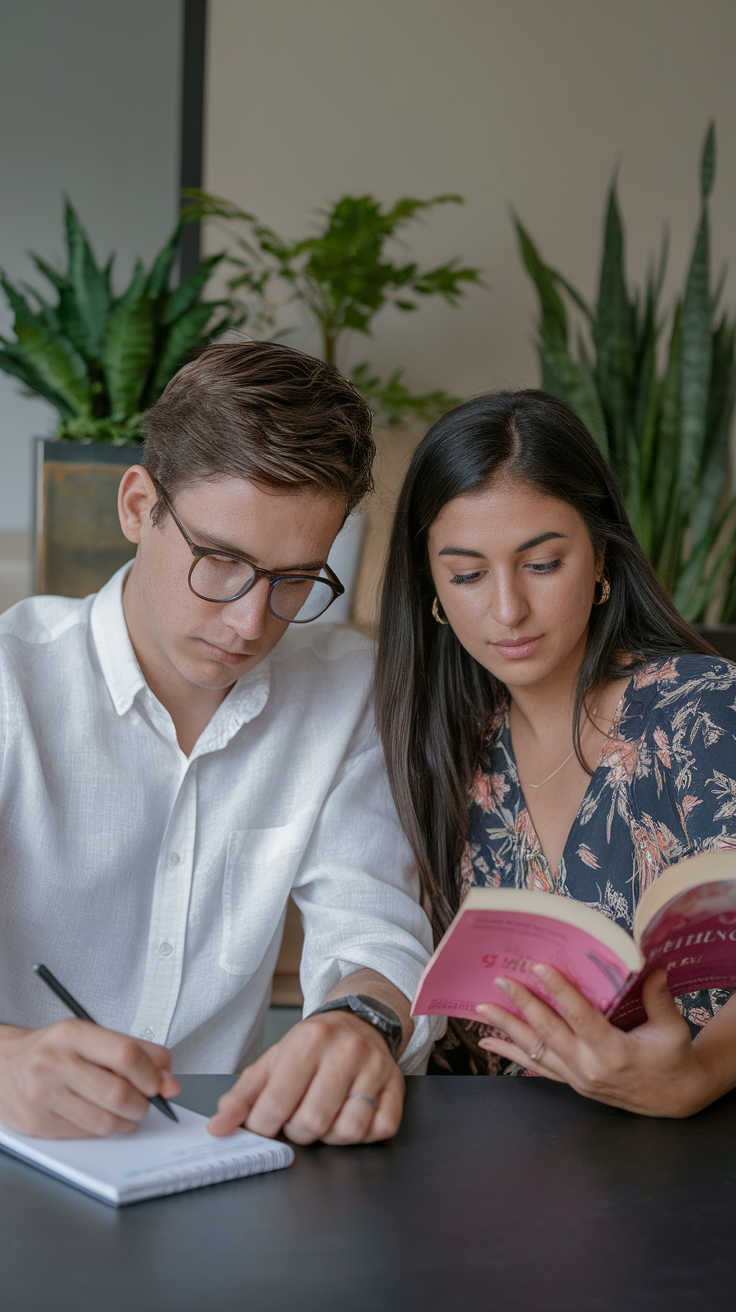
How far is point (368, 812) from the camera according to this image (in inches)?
55.8

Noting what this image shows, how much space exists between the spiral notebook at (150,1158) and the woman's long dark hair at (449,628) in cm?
64

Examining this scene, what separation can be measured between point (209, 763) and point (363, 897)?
254 mm

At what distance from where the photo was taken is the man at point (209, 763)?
1.20 meters

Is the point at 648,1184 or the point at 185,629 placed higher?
the point at 185,629

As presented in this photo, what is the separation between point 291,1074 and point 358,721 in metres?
0.70

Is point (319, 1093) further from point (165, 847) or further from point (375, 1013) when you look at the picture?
Result: point (165, 847)

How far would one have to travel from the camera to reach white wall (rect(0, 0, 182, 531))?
15.0 feet

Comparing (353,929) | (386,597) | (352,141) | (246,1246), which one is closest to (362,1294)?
(246,1246)

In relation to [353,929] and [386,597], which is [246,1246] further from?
[386,597]

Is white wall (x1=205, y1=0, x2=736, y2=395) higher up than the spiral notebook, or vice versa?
white wall (x1=205, y1=0, x2=736, y2=395)

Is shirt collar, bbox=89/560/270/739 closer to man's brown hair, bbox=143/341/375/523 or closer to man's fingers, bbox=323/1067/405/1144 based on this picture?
man's brown hair, bbox=143/341/375/523

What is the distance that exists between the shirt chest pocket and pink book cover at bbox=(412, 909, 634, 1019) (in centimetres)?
46

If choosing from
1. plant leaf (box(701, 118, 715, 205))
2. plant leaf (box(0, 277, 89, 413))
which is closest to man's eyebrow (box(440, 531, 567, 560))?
plant leaf (box(0, 277, 89, 413))

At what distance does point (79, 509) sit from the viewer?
2.21 m
